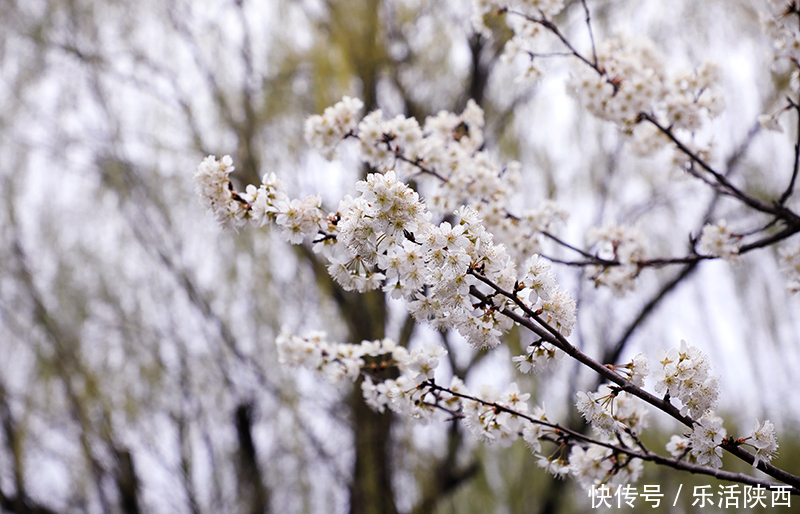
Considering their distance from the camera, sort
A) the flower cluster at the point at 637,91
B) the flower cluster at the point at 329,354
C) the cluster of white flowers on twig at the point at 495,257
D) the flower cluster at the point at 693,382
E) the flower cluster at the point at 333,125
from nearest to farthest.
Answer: the cluster of white flowers on twig at the point at 495,257 → the flower cluster at the point at 693,382 → the flower cluster at the point at 329,354 → the flower cluster at the point at 333,125 → the flower cluster at the point at 637,91

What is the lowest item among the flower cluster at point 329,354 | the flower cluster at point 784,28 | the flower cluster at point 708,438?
the flower cluster at point 708,438

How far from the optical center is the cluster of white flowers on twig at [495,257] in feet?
3.77

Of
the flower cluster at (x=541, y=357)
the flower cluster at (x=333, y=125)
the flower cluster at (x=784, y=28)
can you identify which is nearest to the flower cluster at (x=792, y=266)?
the flower cluster at (x=784, y=28)

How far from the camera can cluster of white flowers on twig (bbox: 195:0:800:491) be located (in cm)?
115

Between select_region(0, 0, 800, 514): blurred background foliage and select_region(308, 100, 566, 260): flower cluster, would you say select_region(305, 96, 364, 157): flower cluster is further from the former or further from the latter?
select_region(0, 0, 800, 514): blurred background foliage

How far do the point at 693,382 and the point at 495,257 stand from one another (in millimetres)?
582

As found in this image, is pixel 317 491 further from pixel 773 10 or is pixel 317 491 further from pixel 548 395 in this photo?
pixel 773 10

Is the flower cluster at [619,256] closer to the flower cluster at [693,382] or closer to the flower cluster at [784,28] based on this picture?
the flower cluster at [784,28]

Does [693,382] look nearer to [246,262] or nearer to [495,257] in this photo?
[495,257]

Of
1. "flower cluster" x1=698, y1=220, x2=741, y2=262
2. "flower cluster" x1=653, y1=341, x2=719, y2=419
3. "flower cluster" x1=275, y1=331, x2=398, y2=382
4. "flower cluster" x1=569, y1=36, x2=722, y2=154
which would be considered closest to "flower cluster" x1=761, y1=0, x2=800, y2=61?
"flower cluster" x1=569, y1=36, x2=722, y2=154

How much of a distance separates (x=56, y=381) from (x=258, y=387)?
199 cm

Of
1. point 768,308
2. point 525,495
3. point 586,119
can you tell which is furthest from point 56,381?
point 768,308

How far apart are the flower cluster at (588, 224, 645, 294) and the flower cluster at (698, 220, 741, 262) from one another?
0.80 feet

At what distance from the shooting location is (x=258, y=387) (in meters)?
4.40
